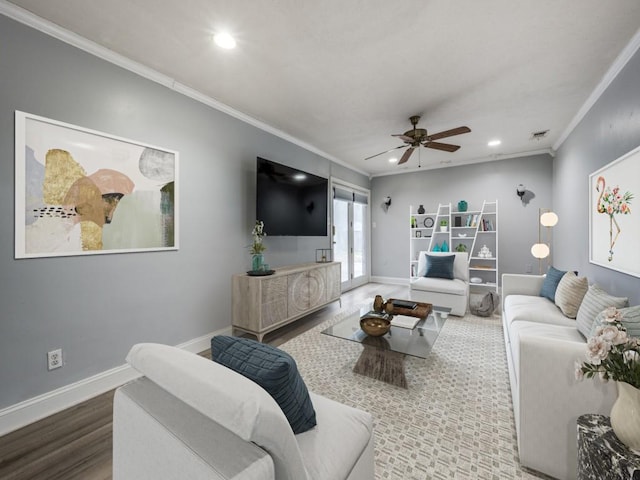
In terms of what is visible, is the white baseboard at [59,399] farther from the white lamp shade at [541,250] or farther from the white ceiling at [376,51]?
the white lamp shade at [541,250]

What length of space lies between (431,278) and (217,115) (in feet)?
12.4

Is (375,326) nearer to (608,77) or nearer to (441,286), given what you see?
(441,286)

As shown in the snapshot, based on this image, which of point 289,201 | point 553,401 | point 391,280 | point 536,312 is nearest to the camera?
point 553,401

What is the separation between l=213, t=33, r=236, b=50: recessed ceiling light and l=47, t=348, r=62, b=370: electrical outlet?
2.53 m

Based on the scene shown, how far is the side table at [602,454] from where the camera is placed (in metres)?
0.95

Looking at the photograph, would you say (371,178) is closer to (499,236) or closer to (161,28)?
(499,236)

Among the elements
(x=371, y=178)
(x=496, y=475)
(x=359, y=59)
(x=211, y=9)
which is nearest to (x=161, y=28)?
(x=211, y=9)

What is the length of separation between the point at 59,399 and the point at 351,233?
4.93m

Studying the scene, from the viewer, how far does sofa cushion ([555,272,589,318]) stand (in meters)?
2.32

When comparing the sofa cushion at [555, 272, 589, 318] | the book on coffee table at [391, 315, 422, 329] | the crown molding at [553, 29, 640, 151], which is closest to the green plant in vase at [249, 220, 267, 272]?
the book on coffee table at [391, 315, 422, 329]

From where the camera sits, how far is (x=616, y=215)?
7.58ft

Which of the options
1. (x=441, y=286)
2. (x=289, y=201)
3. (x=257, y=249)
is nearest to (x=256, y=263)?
(x=257, y=249)

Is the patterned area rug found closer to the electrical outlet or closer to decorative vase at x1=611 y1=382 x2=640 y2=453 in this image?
decorative vase at x1=611 y1=382 x2=640 y2=453

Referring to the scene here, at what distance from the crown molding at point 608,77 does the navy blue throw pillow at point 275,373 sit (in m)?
3.27
